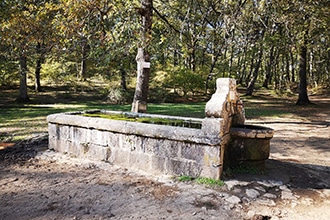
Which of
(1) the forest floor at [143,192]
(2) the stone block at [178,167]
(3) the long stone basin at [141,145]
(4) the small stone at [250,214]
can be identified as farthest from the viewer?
(2) the stone block at [178,167]

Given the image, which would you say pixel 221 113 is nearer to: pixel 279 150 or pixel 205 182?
pixel 205 182

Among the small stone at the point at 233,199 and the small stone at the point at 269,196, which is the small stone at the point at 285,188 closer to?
the small stone at the point at 269,196

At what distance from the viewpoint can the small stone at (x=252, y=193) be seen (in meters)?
3.73

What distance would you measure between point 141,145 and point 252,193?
196 cm

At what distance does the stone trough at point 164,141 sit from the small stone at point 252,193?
1.62 feet

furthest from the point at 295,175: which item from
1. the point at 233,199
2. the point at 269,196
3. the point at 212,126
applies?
the point at 212,126

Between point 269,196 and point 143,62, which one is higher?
point 143,62

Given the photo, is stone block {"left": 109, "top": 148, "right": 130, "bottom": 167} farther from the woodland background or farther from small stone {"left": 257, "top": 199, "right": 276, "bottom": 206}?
the woodland background

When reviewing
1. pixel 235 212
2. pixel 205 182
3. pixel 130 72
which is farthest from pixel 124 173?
pixel 130 72

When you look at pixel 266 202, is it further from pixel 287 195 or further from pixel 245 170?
pixel 245 170

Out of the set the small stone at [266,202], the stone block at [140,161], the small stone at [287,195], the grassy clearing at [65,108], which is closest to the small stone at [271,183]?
the small stone at [287,195]

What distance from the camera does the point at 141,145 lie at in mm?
4777

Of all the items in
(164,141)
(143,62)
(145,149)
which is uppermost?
(143,62)

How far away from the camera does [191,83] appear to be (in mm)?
19766
